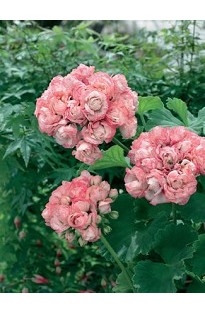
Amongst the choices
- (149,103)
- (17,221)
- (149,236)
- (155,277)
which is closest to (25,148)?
(149,103)

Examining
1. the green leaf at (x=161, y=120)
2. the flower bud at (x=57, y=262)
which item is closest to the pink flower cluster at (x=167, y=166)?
the green leaf at (x=161, y=120)

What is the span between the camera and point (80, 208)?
6.15ft

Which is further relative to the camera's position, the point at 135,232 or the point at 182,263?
the point at 135,232

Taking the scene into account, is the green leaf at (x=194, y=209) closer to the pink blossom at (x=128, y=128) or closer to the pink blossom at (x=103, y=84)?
the pink blossom at (x=128, y=128)

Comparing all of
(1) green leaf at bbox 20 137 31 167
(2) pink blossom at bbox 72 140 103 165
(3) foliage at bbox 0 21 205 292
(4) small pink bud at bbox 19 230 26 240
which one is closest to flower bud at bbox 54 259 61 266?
(3) foliage at bbox 0 21 205 292

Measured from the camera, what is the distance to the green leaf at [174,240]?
192 cm

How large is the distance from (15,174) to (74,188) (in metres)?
1.13

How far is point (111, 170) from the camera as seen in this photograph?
272cm

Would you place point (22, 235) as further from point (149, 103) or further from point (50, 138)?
point (149, 103)

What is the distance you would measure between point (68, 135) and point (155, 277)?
42 cm

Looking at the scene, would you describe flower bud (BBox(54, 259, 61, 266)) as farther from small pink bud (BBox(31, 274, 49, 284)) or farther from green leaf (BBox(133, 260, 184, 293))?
green leaf (BBox(133, 260, 184, 293))
